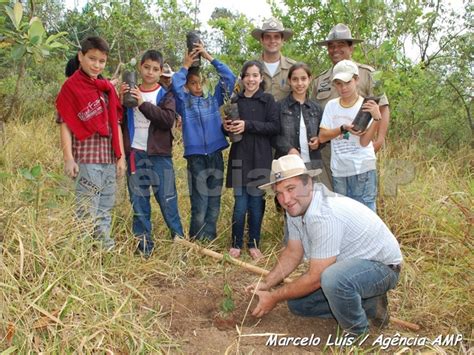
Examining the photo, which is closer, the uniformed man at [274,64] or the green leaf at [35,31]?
the green leaf at [35,31]

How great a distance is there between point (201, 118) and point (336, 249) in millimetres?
1764

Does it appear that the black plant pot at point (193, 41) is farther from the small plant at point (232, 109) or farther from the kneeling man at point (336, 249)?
the kneeling man at point (336, 249)

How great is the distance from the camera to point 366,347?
2.93 metres

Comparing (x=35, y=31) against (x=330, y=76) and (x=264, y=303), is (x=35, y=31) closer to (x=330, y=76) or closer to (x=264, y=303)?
(x=264, y=303)

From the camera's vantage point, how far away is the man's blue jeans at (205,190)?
420cm

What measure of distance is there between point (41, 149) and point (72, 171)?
2729 mm

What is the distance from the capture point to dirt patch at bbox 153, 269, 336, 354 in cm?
287

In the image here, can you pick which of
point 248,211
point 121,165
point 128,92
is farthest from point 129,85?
point 248,211

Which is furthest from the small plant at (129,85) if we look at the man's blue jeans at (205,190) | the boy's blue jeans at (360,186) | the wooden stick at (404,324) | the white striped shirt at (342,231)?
the wooden stick at (404,324)

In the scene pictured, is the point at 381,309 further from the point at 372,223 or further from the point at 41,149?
the point at 41,149

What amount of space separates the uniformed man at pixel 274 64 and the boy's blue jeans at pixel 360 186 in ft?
2.98

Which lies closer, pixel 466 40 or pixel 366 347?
pixel 366 347

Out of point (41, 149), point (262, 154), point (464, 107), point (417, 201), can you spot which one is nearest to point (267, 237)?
point (262, 154)

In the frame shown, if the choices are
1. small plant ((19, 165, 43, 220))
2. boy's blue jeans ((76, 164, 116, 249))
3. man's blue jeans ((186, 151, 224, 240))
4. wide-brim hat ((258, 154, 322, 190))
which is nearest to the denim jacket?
man's blue jeans ((186, 151, 224, 240))
